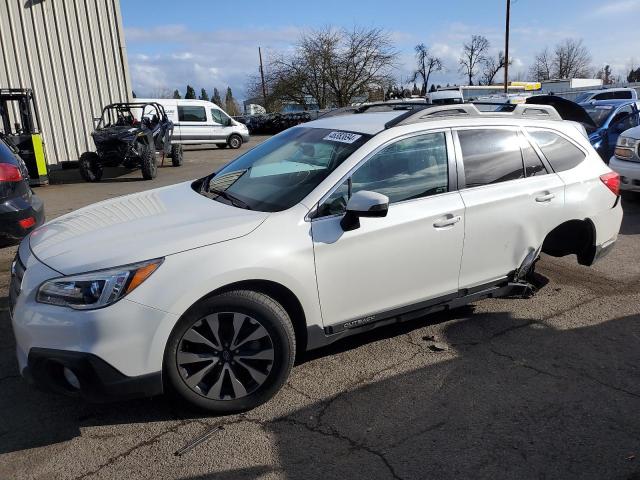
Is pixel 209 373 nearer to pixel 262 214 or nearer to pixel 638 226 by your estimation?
pixel 262 214

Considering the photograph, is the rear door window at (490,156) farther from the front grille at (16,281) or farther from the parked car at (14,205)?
the parked car at (14,205)

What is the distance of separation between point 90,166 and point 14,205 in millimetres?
9287

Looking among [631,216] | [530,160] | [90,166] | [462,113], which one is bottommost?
[631,216]

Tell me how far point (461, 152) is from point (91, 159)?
1247 centimetres

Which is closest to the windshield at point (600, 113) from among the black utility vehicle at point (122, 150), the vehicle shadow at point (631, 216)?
the vehicle shadow at point (631, 216)

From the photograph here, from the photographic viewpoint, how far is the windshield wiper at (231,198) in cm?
338

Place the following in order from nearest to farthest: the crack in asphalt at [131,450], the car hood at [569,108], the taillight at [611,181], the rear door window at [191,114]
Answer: the crack in asphalt at [131,450] → the taillight at [611,181] → the car hood at [569,108] → the rear door window at [191,114]

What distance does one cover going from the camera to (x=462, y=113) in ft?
13.1

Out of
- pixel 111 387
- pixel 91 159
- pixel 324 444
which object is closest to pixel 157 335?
pixel 111 387

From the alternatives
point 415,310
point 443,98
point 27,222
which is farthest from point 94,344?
point 443,98

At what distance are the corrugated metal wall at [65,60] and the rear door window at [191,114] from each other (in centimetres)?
551

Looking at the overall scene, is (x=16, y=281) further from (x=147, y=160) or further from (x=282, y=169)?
(x=147, y=160)

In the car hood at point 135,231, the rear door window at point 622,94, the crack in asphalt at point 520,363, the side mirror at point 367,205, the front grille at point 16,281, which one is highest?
the rear door window at point 622,94

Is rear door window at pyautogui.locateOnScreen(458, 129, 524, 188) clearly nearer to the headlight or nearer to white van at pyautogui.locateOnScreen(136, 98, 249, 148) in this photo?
the headlight
